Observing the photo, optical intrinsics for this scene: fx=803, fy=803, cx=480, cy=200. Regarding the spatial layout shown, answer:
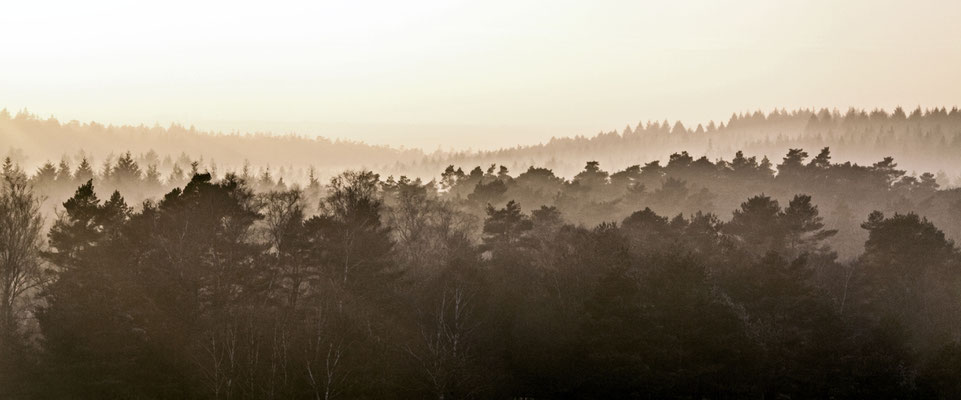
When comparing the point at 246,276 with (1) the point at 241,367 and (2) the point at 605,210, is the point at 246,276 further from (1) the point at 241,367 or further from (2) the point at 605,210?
(2) the point at 605,210

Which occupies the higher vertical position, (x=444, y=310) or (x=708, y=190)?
(x=708, y=190)

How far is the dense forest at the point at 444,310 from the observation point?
43.9 meters

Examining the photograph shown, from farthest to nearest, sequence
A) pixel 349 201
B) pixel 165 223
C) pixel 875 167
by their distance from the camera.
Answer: pixel 875 167
pixel 349 201
pixel 165 223

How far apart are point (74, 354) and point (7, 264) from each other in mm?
15833

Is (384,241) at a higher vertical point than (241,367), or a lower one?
higher

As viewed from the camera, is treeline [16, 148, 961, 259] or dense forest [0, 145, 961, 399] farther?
treeline [16, 148, 961, 259]

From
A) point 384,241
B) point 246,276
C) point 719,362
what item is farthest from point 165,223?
point 719,362

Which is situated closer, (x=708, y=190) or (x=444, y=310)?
(x=444, y=310)

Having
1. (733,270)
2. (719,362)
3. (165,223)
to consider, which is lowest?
(719,362)

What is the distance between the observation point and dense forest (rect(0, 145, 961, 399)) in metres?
43.9

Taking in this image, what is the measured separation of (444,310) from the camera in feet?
170

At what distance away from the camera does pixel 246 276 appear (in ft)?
163

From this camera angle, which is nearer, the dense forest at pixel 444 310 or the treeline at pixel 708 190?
the dense forest at pixel 444 310

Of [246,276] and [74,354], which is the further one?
[246,276]
